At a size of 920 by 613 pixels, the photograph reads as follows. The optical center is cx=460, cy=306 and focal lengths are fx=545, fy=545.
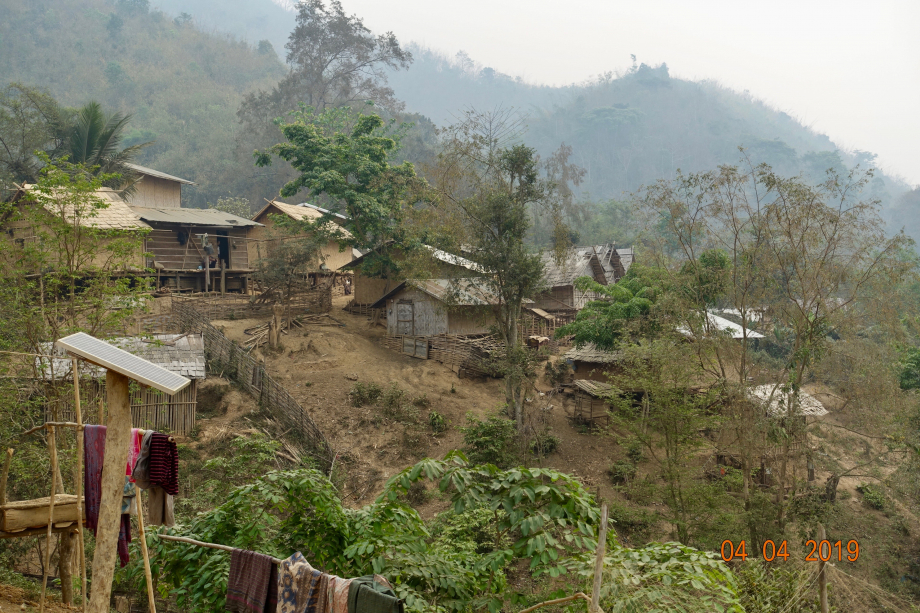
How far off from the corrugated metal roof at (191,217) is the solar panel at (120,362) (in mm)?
24342

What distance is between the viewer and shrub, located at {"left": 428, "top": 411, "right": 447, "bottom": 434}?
16578mm

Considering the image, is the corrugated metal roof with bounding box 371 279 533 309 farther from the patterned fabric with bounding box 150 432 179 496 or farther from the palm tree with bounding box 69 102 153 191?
the patterned fabric with bounding box 150 432 179 496

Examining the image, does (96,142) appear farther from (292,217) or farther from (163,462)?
(163,462)

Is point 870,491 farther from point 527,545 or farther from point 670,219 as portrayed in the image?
point 527,545

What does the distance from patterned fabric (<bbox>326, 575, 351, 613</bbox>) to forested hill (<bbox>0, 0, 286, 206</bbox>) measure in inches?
1937

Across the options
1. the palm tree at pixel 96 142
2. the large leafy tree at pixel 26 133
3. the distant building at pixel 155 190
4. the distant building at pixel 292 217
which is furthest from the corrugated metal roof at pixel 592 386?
the distant building at pixel 155 190

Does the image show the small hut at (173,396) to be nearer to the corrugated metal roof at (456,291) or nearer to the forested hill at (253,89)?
the corrugated metal roof at (456,291)

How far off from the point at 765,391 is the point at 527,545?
12.7 metres

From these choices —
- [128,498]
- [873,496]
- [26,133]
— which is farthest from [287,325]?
[873,496]

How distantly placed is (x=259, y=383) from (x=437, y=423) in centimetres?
541

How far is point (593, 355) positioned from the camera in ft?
62.3

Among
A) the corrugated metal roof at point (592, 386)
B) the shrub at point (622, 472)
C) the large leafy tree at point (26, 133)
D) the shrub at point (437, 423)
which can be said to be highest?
the large leafy tree at point (26, 133)

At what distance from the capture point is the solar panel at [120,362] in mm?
3119

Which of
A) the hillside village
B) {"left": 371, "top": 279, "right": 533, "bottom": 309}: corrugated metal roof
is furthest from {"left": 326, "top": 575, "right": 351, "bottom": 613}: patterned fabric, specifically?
{"left": 371, "top": 279, "right": 533, "bottom": 309}: corrugated metal roof
